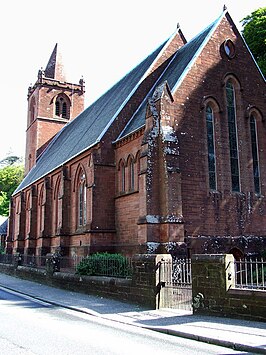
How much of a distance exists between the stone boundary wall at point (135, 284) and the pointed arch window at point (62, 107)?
1138 inches

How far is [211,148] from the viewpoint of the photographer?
1973 centimetres

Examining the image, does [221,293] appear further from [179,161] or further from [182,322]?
[179,161]

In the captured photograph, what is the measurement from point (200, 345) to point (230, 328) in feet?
4.19

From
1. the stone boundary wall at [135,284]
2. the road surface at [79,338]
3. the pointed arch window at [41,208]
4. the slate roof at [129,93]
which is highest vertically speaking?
the slate roof at [129,93]

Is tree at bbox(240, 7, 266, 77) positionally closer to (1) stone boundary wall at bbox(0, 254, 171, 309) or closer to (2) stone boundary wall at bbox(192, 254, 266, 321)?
(1) stone boundary wall at bbox(0, 254, 171, 309)

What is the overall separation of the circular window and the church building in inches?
2.5

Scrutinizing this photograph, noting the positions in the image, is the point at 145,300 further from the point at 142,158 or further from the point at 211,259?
the point at 142,158

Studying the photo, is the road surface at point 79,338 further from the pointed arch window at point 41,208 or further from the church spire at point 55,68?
the church spire at point 55,68

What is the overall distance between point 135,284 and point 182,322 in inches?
127

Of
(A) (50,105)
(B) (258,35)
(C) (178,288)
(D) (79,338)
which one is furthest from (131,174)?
(A) (50,105)

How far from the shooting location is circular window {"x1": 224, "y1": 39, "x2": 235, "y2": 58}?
21.3 meters

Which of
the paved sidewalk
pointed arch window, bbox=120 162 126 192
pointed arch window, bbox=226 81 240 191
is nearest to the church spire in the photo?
pointed arch window, bbox=120 162 126 192

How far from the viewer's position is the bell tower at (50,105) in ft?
137

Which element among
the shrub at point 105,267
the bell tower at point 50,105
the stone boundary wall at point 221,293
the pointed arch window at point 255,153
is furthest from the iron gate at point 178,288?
the bell tower at point 50,105
